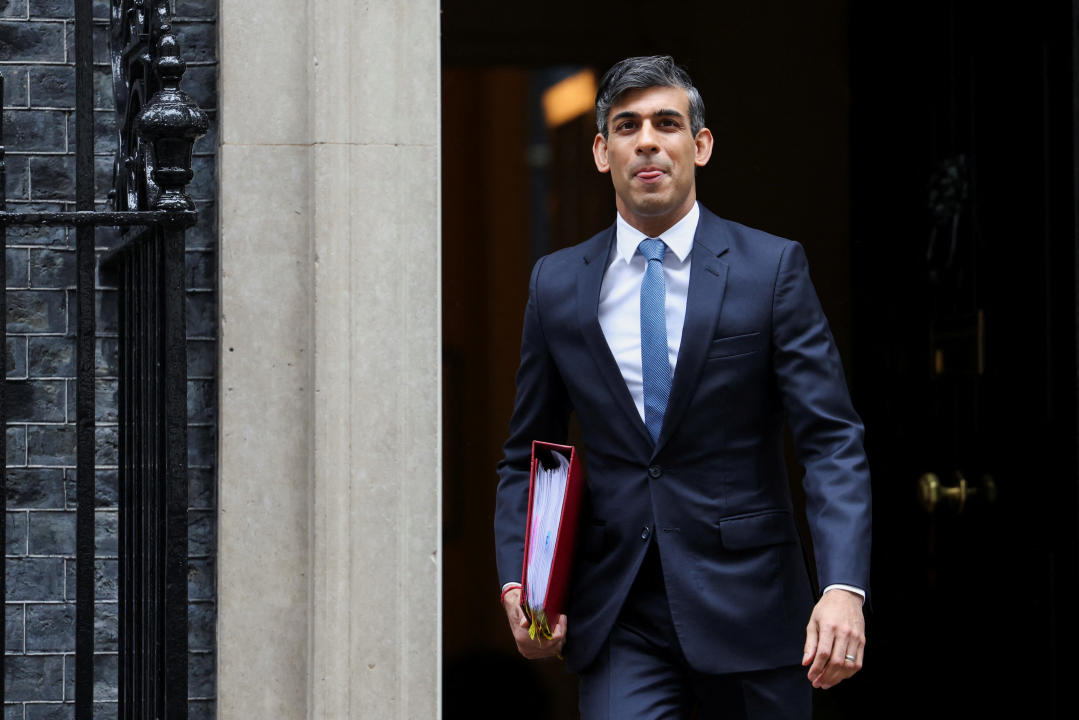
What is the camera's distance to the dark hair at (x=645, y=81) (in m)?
3.19

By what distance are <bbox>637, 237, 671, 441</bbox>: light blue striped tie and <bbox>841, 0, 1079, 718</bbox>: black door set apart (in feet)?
6.71

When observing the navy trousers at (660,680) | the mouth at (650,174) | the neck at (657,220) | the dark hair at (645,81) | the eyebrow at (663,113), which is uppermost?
the dark hair at (645,81)

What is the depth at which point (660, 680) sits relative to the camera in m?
3.17

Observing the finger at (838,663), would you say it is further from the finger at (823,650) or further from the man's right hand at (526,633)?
the man's right hand at (526,633)

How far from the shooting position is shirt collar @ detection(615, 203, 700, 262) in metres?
3.25

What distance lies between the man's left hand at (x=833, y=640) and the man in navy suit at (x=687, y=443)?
162 millimetres

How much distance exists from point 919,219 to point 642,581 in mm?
2744

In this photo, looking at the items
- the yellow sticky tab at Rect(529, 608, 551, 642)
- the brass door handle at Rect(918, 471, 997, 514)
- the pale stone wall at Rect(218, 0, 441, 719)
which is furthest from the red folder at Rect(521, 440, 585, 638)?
the brass door handle at Rect(918, 471, 997, 514)

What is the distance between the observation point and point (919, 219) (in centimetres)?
554

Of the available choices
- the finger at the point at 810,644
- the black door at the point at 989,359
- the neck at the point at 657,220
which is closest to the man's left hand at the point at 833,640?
the finger at the point at 810,644

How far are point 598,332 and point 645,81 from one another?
0.50 m

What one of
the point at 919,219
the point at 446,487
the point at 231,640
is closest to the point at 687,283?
the point at 231,640

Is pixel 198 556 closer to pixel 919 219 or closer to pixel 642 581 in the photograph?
pixel 642 581

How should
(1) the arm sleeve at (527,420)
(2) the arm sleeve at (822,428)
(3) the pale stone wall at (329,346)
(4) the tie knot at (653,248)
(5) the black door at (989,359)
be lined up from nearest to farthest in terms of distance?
1. (2) the arm sleeve at (822,428)
2. (4) the tie knot at (653,248)
3. (1) the arm sleeve at (527,420)
4. (3) the pale stone wall at (329,346)
5. (5) the black door at (989,359)
